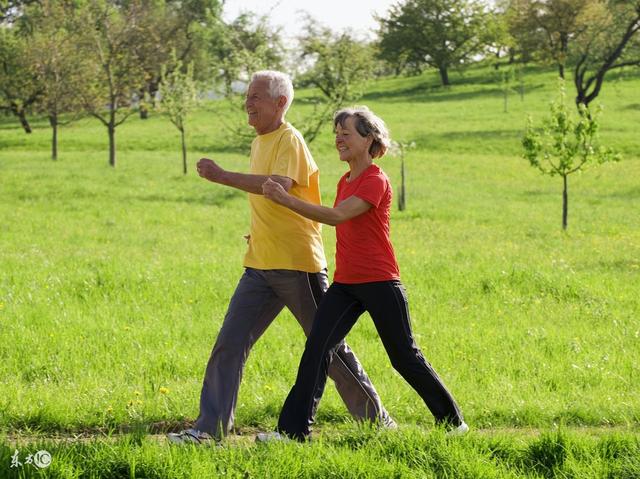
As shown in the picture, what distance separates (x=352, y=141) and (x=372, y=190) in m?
0.33

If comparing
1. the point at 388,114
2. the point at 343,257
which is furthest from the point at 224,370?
the point at 388,114

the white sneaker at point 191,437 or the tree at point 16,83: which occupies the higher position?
the tree at point 16,83

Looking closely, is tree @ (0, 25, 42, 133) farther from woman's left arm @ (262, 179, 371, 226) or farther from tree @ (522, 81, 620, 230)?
woman's left arm @ (262, 179, 371, 226)

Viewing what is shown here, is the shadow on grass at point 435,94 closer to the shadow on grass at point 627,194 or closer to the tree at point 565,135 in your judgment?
the shadow on grass at point 627,194

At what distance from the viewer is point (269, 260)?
5.34 m

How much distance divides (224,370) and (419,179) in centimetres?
2814

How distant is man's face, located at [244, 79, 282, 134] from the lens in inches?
207

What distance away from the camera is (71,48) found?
41.2 metres

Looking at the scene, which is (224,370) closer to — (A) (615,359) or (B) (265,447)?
(B) (265,447)

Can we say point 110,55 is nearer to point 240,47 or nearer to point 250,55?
point 250,55

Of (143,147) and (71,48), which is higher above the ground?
(71,48)

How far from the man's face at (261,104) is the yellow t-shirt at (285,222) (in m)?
0.10

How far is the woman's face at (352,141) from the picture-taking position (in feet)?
16.7

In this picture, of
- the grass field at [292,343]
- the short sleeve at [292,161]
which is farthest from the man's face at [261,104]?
the grass field at [292,343]
